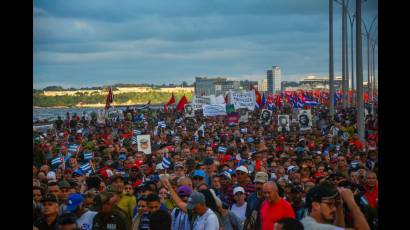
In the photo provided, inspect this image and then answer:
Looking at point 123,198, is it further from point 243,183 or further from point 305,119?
point 305,119

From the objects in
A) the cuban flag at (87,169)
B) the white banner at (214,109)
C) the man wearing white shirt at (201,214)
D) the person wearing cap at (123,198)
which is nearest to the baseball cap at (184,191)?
the man wearing white shirt at (201,214)

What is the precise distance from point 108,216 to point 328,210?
9.85 ft

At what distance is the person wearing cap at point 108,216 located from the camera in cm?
903

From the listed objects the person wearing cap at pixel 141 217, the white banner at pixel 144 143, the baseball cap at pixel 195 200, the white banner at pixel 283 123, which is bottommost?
the person wearing cap at pixel 141 217

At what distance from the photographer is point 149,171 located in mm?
15203

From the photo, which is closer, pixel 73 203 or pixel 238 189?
pixel 73 203

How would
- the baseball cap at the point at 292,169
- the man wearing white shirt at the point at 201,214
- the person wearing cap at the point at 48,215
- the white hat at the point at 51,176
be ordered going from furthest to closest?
the white hat at the point at 51,176 → the baseball cap at the point at 292,169 → the person wearing cap at the point at 48,215 → the man wearing white shirt at the point at 201,214

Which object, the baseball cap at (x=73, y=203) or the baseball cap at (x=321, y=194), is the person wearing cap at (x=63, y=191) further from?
the baseball cap at (x=321, y=194)

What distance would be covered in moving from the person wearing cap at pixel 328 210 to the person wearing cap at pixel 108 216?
2598mm

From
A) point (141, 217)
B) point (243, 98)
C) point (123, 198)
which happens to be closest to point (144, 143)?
point (123, 198)

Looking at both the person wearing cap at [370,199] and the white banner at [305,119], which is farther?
the white banner at [305,119]

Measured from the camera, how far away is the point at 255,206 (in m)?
9.55
